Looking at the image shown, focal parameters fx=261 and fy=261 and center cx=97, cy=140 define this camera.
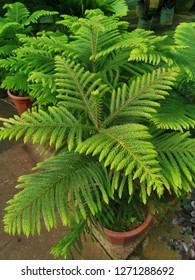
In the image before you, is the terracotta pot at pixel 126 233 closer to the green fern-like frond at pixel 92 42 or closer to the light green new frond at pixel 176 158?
the light green new frond at pixel 176 158

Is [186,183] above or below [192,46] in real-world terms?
below

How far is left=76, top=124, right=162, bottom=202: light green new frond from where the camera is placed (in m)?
0.85

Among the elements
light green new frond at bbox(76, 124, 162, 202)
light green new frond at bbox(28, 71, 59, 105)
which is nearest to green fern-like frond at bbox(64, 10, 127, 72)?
light green new frond at bbox(28, 71, 59, 105)

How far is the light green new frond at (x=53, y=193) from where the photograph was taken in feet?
3.10

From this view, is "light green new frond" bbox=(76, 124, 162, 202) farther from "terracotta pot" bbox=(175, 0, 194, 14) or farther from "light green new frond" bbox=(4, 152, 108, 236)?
"terracotta pot" bbox=(175, 0, 194, 14)

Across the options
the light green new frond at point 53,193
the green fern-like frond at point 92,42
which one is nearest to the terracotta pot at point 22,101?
the green fern-like frond at point 92,42

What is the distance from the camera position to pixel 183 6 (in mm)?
5188

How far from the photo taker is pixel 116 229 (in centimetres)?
159

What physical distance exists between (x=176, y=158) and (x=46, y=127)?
1.81ft

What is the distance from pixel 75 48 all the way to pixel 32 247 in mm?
1368
